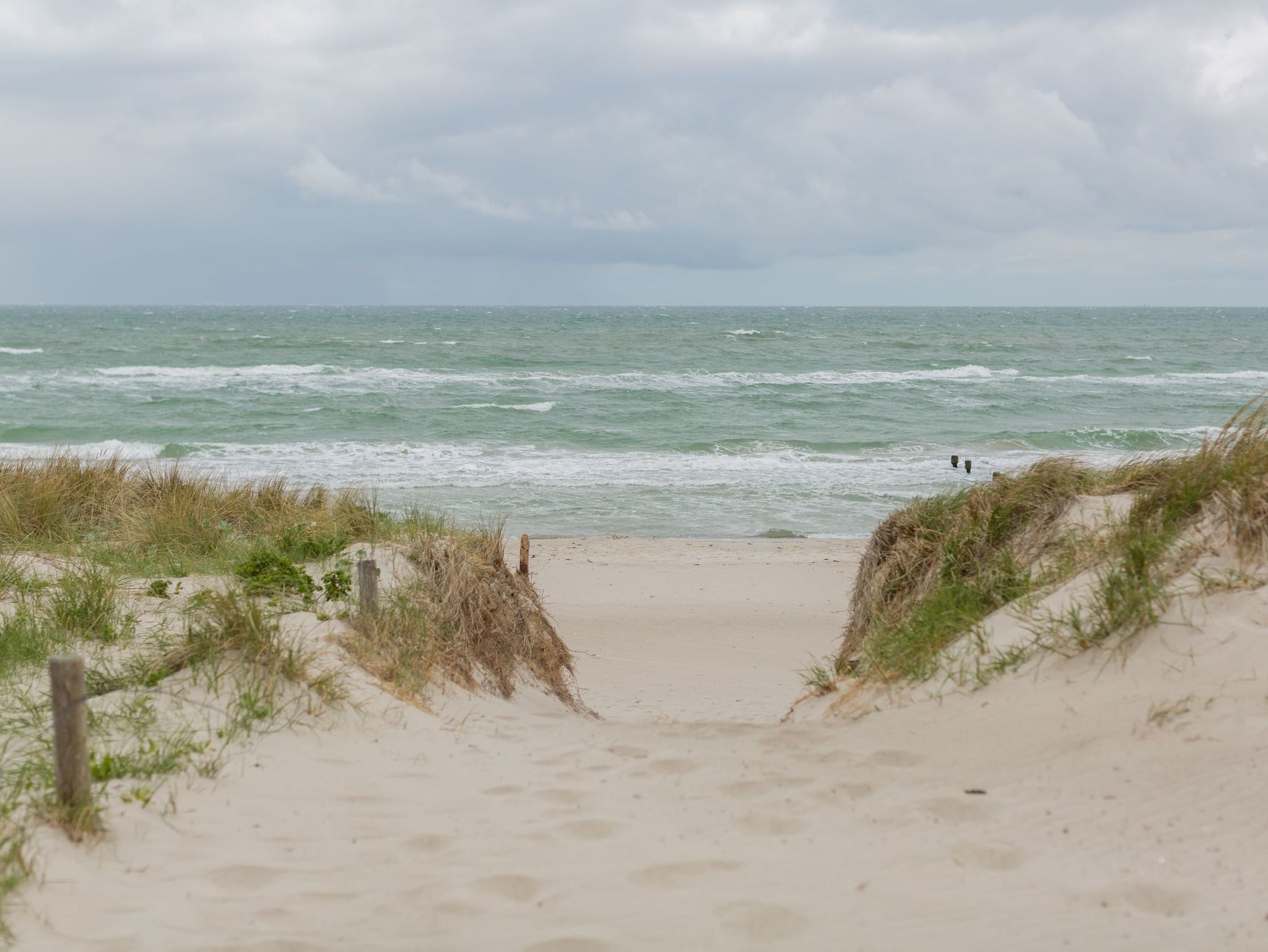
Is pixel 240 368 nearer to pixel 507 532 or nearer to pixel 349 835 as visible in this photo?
pixel 507 532

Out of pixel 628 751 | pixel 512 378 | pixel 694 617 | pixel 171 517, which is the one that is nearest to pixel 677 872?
pixel 628 751

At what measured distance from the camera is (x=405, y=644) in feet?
19.3

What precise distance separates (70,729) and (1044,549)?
5032mm

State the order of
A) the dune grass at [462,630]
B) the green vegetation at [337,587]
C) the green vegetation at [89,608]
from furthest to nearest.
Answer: the green vegetation at [337,587]
the green vegetation at [89,608]
the dune grass at [462,630]

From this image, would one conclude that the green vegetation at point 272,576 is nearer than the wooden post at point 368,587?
No

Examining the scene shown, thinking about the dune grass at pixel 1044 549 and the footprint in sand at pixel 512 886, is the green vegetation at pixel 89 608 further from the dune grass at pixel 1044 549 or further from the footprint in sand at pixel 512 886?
the dune grass at pixel 1044 549

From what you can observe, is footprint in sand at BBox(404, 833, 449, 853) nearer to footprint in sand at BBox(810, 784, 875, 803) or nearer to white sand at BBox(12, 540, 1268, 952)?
white sand at BBox(12, 540, 1268, 952)

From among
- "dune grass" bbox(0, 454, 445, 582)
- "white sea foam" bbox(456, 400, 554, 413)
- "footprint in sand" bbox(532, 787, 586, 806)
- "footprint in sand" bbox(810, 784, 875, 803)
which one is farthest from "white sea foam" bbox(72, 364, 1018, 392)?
"footprint in sand" bbox(810, 784, 875, 803)

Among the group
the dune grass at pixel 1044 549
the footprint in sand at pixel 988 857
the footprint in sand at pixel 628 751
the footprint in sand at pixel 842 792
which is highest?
the dune grass at pixel 1044 549

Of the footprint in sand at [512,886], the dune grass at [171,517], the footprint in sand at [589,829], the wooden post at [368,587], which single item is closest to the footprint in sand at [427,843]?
the footprint in sand at [512,886]

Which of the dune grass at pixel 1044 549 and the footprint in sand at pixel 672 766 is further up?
the dune grass at pixel 1044 549

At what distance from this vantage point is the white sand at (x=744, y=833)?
11.1ft

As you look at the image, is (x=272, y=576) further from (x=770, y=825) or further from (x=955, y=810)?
(x=955, y=810)

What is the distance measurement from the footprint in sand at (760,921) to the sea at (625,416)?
4.03 meters
